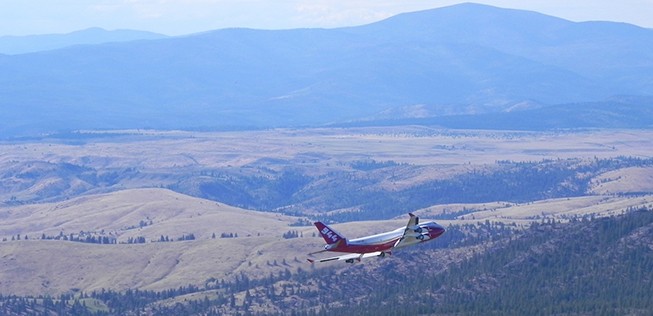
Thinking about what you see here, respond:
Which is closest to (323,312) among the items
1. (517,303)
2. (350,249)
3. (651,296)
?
(517,303)

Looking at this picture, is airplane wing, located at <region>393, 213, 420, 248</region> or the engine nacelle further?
the engine nacelle

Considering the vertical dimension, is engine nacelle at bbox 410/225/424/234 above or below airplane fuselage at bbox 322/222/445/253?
above

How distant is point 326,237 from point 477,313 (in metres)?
53.4

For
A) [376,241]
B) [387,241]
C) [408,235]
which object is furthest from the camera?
[376,241]

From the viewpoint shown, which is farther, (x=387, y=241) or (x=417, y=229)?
(x=387, y=241)

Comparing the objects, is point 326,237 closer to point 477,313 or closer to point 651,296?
point 477,313

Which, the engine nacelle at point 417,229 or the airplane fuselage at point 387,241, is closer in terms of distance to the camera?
the engine nacelle at point 417,229

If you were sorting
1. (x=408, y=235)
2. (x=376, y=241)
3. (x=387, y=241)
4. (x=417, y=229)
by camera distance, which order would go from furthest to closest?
(x=376, y=241) < (x=387, y=241) < (x=417, y=229) < (x=408, y=235)

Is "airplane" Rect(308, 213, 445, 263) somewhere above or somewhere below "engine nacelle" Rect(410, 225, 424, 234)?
below

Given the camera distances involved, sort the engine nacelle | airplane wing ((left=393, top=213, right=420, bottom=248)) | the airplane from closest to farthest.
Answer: airplane wing ((left=393, top=213, right=420, bottom=248)), the engine nacelle, the airplane

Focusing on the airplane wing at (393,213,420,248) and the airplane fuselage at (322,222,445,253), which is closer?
the airplane wing at (393,213,420,248)

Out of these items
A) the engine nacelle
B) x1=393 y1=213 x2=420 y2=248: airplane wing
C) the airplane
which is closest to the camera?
x1=393 y1=213 x2=420 y2=248: airplane wing

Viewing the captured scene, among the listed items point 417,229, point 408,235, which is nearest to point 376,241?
point 408,235

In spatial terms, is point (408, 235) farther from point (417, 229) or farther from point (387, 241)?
point (387, 241)
